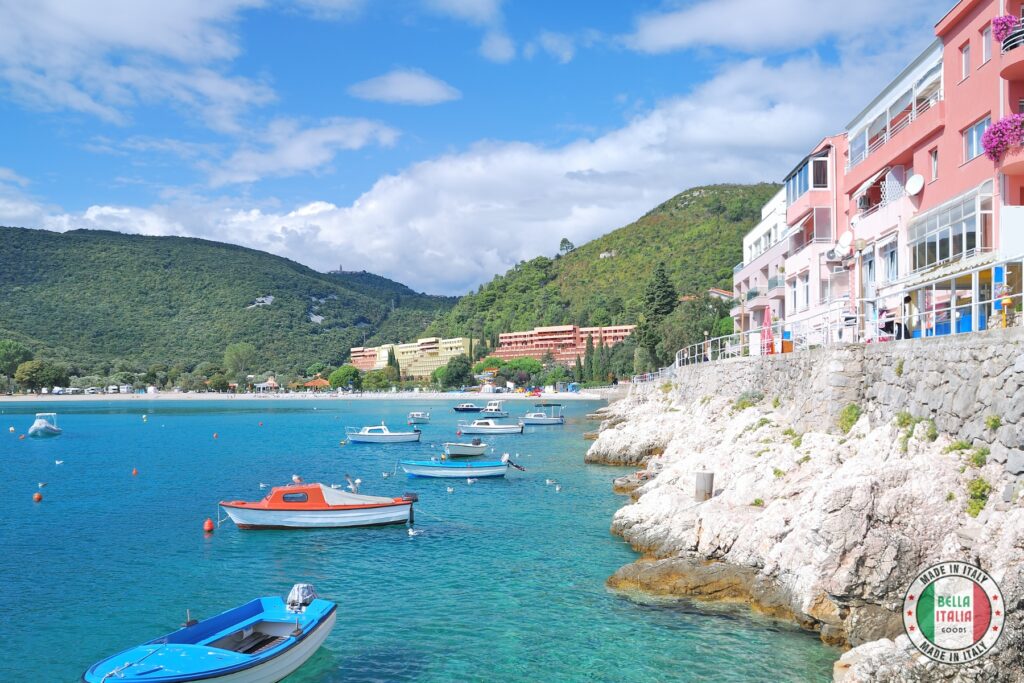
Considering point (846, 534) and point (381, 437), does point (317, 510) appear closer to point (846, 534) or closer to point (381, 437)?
point (846, 534)

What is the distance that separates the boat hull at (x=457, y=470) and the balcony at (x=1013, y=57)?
2558 cm

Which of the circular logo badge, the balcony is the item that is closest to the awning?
the balcony

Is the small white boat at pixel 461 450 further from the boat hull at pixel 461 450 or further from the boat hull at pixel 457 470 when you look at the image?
the boat hull at pixel 457 470

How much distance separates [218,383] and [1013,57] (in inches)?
7356

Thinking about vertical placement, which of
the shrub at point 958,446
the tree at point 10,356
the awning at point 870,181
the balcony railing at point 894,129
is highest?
the balcony railing at point 894,129

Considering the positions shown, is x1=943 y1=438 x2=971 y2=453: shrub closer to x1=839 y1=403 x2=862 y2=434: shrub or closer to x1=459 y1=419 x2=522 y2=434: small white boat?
x1=839 y1=403 x2=862 y2=434: shrub

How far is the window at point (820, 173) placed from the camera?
35.8 meters

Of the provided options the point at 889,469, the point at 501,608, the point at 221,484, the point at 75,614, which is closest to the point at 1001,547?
the point at 889,469

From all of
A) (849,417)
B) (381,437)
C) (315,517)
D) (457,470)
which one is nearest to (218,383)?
(381,437)

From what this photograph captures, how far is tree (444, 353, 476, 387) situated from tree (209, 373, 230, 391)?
2221 inches

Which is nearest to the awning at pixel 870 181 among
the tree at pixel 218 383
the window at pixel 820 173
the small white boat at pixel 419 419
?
the window at pixel 820 173

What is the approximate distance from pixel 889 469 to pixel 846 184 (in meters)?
22.7

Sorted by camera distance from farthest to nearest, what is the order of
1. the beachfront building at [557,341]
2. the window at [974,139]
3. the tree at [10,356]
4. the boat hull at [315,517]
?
the tree at [10,356] < the beachfront building at [557,341] < the boat hull at [315,517] < the window at [974,139]

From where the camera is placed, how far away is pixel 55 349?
186000 millimetres
